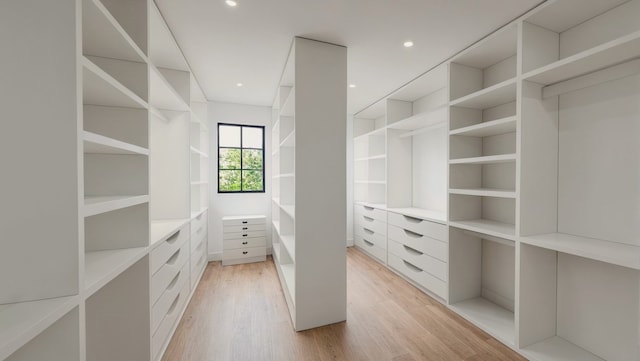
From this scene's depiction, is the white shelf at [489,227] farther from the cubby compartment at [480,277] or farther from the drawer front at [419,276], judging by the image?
the drawer front at [419,276]

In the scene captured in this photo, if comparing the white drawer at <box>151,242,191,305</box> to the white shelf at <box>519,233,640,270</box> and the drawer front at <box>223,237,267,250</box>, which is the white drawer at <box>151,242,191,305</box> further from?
the white shelf at <box>519,233,640,270</box>

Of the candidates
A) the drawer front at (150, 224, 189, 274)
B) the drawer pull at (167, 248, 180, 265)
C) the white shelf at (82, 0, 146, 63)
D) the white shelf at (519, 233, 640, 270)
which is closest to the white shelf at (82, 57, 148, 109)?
the white shelf at (82, 0, 146, 63)

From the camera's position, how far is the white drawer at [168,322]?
1.73 m

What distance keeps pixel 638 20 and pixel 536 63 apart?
51 centimetres

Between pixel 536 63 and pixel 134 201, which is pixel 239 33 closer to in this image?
pixel 134 201

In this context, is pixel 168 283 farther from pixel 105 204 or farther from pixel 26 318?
pixel 26 318

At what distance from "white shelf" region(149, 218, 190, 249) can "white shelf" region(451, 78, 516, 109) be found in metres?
2.92

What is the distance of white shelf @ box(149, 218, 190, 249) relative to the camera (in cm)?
177

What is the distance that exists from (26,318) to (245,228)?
10.3ft

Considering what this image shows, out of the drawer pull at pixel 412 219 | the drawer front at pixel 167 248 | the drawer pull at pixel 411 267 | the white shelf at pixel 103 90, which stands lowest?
the drawer pull at pixel 411 267

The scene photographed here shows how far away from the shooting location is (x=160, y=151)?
2.61 metres

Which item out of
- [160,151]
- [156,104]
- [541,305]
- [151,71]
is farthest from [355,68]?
[541,305]

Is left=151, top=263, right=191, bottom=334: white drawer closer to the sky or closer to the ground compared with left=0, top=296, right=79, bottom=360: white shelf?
closer to the ground

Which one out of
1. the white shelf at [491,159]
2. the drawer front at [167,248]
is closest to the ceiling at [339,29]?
the white shelf at [491,159]
